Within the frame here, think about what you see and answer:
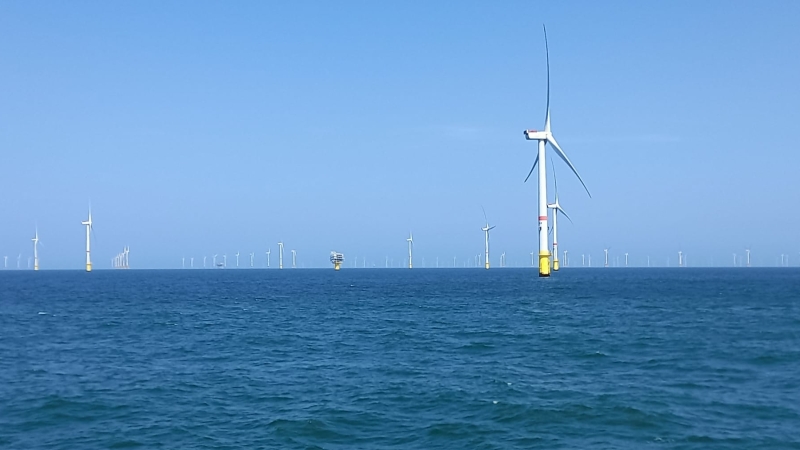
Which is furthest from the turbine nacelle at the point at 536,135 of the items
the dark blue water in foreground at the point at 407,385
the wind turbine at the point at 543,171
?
the dark blue water in foreground at the point at 407,385

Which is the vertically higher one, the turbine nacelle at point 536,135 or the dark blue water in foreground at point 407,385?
the turbine nacelle at point 536,135

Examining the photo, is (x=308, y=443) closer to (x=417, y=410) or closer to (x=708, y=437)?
(x=417, y=410)

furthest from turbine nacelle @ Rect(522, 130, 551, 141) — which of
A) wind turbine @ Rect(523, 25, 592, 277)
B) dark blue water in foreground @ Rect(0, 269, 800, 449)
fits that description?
dark blue water in foreground @ Rect(0, 269, 800, 449)

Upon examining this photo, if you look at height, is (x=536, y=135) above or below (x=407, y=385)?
above

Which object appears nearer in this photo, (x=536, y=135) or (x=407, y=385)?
(x=407, y=385)

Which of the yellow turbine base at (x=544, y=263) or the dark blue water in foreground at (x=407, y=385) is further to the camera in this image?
the yellow turbine base at (x=544, y=263)

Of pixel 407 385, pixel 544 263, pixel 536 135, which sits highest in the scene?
pixel 536 135

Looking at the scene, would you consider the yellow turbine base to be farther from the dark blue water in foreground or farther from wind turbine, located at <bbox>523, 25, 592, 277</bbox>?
the dark blue water in foreground

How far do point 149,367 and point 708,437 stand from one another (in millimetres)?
29076

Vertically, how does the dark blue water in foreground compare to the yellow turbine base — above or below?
below

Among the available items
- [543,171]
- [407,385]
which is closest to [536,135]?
[543,171]

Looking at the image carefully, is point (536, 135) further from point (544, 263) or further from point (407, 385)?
point (407, 385)

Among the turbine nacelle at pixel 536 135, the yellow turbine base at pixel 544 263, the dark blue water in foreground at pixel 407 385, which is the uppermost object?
the turbine nacelle at pixel 536 135

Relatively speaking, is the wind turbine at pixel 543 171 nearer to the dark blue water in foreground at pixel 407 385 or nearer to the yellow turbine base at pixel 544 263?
the yellow turbine base at pixel 544 263
